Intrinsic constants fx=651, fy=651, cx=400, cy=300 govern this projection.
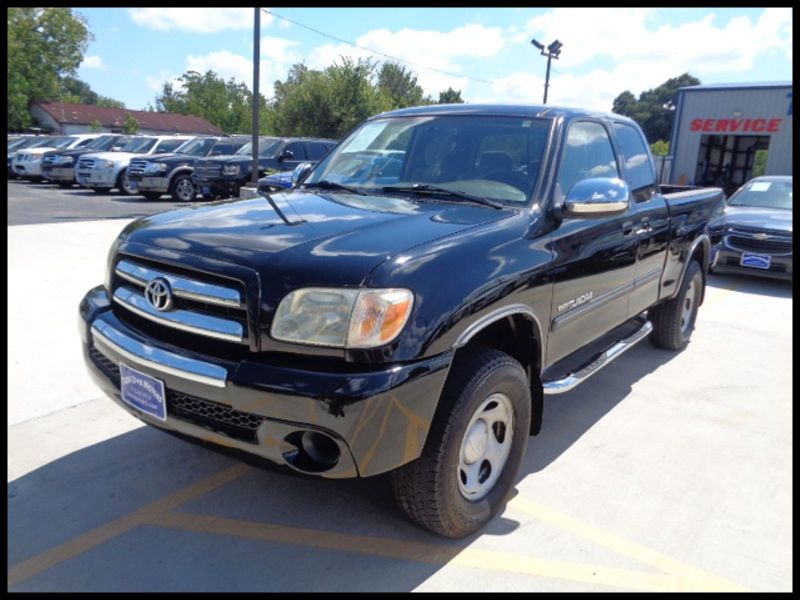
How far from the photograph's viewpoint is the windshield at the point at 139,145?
1958 centimetres

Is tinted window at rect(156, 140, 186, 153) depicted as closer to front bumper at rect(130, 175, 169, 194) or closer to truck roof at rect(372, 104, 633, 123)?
front bumper at rect(130, 175, 169, 194)

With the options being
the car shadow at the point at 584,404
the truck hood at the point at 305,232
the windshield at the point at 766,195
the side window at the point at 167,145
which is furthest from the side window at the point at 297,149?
the truck hood at the point at 305,232

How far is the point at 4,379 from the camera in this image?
391 centimetres

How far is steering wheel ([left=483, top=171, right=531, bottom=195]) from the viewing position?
3398 mm

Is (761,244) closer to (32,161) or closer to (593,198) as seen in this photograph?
(593,198)

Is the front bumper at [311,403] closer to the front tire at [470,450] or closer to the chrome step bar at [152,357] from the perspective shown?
the chrome step bar at [152,357]

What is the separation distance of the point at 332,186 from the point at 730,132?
21.2 meters

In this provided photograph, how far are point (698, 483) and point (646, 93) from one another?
87.9m

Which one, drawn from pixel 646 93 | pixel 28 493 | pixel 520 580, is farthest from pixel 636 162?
pixel 646 93

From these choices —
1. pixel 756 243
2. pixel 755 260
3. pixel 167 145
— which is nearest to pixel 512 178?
pixel 755 260

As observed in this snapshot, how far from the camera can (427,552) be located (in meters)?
2.78

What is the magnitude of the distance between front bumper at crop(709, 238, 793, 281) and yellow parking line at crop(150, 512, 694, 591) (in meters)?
7.01

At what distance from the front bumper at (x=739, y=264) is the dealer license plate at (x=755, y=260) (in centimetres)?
3

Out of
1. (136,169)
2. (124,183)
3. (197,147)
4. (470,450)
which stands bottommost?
(124,183)
